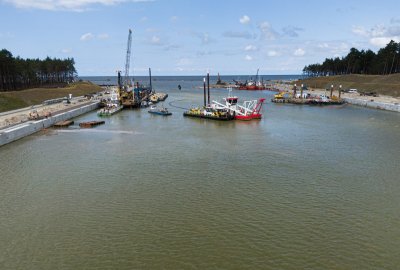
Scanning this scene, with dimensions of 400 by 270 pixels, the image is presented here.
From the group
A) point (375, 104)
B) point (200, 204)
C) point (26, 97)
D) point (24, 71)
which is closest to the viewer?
point (200, 204)

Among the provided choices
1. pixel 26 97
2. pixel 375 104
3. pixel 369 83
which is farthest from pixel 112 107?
pixel 369 83

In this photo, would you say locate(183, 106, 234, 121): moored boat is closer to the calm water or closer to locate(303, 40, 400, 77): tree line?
the calm water

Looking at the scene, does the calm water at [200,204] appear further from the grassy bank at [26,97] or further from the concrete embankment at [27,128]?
the grassy bank at [26,97]

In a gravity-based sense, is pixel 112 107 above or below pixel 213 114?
above

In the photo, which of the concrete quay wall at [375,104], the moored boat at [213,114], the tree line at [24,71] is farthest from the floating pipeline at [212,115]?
the tree line at [24,71]

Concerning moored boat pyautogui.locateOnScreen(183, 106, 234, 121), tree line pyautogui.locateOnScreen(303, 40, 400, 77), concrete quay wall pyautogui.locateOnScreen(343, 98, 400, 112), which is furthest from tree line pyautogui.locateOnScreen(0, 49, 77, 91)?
tree line pyautogui.locateOnScreen(303, 40, 400, 77)

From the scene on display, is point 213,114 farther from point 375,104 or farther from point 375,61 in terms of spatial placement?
point 375,61
